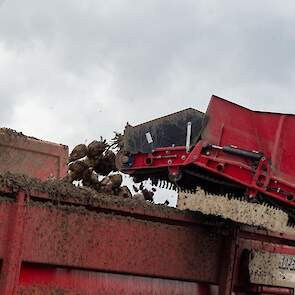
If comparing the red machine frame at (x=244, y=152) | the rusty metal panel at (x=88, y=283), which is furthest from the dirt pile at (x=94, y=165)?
the rusty metal panel at (x=88, y=283)

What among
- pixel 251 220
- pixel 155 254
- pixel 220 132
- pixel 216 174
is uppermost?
pixel 220 132

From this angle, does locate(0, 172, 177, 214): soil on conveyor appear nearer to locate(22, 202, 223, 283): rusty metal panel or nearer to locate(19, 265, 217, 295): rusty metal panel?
locate(22, 202, 223, 283): rusty metal panel

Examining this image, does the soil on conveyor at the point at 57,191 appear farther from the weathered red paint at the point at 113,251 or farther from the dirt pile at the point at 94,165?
the dirt pile at the point at 94,165

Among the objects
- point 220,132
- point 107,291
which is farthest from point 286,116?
point 107,291

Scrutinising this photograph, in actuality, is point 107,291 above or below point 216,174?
below

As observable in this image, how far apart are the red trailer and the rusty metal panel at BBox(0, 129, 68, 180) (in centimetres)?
50

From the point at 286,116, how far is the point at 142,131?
0.98 m

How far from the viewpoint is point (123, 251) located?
3.04 metres

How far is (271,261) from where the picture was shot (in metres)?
3.94

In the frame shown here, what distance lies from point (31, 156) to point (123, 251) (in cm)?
74

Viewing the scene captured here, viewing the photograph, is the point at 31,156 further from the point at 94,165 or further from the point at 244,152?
the point at 94,165

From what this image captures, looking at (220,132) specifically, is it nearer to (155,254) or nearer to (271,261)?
(271,261)

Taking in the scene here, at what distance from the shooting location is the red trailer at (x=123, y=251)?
2682 mm

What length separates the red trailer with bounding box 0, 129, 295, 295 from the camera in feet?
8.80
